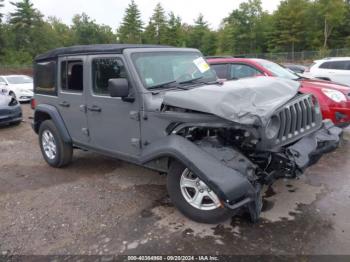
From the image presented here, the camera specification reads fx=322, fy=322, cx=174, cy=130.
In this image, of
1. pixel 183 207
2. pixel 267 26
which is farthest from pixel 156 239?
pixel 267 26

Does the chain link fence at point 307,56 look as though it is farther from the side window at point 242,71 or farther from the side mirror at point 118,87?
the side mirror at point 118,87

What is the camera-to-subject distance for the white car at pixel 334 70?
38.2 ft

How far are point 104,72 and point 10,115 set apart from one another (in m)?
5.98

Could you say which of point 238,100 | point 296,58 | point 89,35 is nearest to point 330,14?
point 296,58

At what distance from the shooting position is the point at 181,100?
332 centimetres

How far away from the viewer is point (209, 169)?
9.84 ft

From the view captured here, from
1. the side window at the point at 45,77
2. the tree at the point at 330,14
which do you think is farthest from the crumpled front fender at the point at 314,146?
the tree at the point at 330,14

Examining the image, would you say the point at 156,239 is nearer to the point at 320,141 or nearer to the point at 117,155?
the point at 117,155

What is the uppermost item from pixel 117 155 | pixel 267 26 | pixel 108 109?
pixel 267 26

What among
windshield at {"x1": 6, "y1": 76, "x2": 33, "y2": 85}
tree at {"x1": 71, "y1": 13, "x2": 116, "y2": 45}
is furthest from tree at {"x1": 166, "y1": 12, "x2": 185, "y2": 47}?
windshield at {"x1": 6, "y1": 76, "x2": 33, "y2": 85}

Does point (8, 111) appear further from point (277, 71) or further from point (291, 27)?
point (291, 27)

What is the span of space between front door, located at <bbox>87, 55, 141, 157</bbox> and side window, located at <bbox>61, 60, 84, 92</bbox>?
275mm

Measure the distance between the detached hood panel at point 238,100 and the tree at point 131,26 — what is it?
6216 centimetres

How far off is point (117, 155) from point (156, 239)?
4.67 feet
